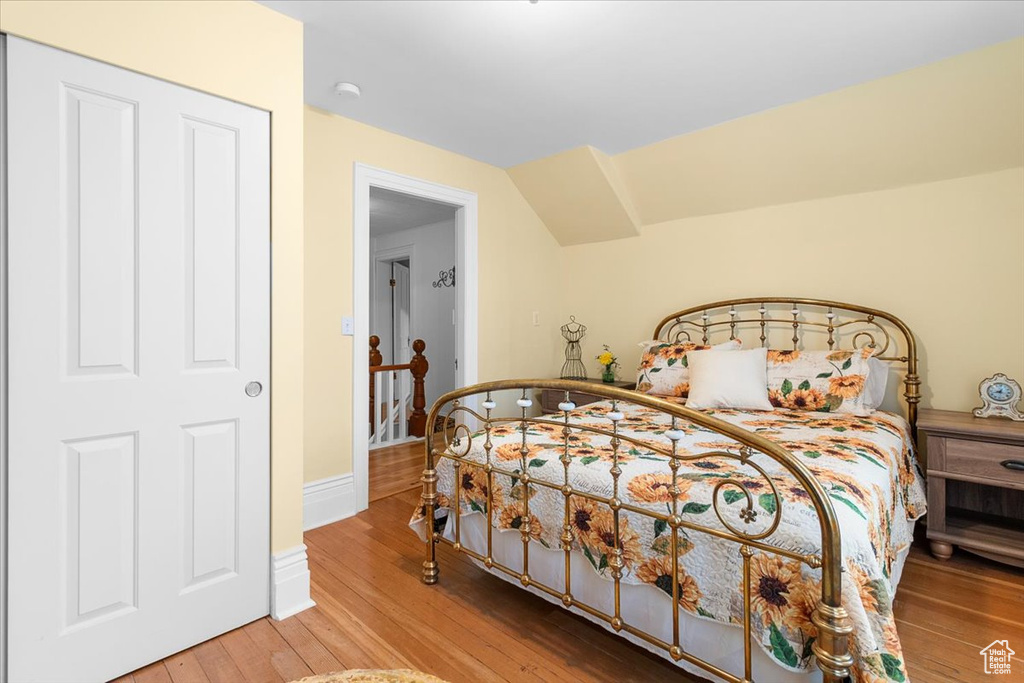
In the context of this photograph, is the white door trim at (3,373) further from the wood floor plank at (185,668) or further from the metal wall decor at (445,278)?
the metal wall decor at (445,278)

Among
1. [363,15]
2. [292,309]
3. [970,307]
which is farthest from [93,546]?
[970,307]

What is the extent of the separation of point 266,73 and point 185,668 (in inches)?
83.8

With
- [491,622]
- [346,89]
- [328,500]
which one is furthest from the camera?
[328,500]

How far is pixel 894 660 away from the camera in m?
1.15

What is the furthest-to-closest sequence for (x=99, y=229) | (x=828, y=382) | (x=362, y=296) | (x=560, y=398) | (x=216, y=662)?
1. (x=560, y=398)
2. (x=362, y=296)
3. (x=828, y=382)
4. (x=216, y=662)
5. (x=99, y=229)

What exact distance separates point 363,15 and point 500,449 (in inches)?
72.1

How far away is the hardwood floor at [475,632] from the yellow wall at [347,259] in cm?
82

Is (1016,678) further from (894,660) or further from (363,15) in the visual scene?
(363,15)

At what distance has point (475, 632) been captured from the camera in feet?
6.00

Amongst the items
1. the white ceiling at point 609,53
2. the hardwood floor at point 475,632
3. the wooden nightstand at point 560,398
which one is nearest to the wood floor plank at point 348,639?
the hardwood floor at point 475,632

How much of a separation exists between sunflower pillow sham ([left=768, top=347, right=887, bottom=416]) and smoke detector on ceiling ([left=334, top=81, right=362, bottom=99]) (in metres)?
2.79

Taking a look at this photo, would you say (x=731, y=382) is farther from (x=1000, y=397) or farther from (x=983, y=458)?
(x=1000, y=397)

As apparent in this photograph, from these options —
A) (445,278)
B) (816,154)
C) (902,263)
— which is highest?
(816,154)

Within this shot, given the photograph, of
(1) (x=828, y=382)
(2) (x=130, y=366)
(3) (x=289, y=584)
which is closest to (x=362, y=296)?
(2) (x=130, y=366)
